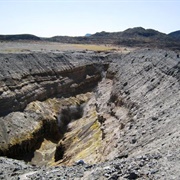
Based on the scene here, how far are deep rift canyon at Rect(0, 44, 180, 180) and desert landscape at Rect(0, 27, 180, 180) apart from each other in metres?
0.05

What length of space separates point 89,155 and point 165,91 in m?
6.91

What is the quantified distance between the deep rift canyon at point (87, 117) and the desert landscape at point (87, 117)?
1.8 inches

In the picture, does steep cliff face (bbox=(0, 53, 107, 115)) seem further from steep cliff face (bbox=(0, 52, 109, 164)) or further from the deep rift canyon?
the deep rift canyon

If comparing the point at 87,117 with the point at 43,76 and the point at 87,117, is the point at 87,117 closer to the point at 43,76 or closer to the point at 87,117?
the point at 87,117

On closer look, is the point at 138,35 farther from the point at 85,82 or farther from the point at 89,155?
the point at 89,155

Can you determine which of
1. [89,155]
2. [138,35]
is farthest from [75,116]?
[138,35]

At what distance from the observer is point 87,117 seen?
33.9 metres

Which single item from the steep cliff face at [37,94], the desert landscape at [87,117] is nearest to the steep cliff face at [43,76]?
the steep cliff face at [37,94]

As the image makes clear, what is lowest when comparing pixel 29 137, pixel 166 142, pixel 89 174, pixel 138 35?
pixel 29 137

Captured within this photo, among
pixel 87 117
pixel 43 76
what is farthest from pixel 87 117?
pixel 43 76

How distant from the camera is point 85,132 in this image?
95.9ft

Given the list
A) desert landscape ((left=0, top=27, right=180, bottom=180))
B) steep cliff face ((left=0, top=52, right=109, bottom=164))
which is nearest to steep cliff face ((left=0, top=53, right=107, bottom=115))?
steep cliff face ((left=0, top=52, right=109, bottom=164))

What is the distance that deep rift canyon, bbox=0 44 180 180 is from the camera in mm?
14989

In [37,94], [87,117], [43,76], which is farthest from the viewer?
[43,76]
